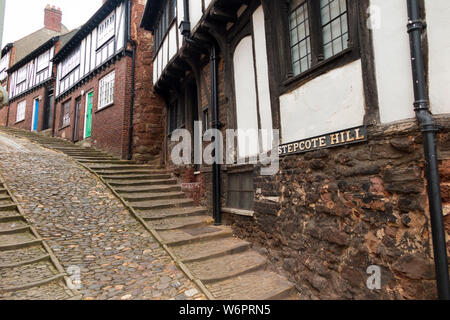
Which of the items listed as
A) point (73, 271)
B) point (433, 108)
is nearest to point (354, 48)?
point (433, 108)

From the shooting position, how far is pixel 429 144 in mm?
2465

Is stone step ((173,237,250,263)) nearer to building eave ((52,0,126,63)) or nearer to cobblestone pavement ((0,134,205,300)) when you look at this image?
cobblestone pavement ((0,134,205,300))

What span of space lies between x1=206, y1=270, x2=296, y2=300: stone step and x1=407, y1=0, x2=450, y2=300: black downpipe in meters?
1.89

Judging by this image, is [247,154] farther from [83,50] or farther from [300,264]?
[83,50]

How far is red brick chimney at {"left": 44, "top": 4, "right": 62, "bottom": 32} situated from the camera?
79.5 ft

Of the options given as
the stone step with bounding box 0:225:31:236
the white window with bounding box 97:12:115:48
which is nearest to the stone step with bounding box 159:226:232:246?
the stone step with bounding box 0:225:31:236

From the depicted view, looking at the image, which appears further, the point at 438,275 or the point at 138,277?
the point at 138,277

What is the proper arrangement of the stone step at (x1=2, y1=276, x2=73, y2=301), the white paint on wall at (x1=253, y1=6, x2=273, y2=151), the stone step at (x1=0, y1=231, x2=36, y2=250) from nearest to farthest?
the stone step at (x1=2, y1=276, x2=73, y2=301), the stone step at (x1=0, y1=231, x2=36, y2=250), the white paint on wall at (x1=253, y1=6, x2=273, y2=151)

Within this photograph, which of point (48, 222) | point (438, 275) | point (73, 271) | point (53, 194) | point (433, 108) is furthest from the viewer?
point (53, 194)

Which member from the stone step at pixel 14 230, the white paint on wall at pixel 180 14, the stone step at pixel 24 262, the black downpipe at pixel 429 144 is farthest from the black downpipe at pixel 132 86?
the black downpipe at pixel 429 144

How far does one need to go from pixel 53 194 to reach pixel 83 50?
11.0 m

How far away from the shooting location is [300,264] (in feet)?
12.5

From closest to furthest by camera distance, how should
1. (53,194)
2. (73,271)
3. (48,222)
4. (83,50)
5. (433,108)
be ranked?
1. (433,108)
2. (73,271)
3. (48,222)
4. (53,194)
5. (83,50)

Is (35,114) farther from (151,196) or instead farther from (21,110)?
(151,196)
